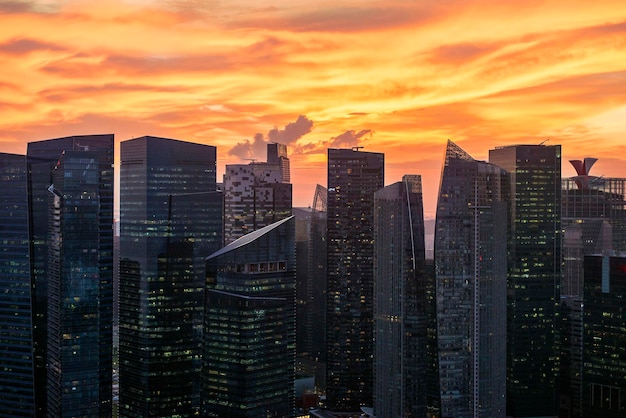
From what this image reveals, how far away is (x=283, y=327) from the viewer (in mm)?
190875

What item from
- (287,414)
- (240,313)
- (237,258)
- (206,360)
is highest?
(237,258)

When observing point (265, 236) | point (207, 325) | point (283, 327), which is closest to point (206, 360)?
point (207, 325)

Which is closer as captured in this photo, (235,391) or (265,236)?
(235,391)

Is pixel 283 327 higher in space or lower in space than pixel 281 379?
higher

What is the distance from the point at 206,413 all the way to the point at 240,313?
1064 inches

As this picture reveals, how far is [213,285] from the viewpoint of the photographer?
194 m

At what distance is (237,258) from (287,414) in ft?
138

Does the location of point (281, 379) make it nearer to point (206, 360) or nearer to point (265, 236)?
point (206, 360)

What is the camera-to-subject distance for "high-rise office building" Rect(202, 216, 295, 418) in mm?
183125

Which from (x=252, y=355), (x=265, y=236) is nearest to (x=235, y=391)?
(x=252, y=355)

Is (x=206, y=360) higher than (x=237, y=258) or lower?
lower

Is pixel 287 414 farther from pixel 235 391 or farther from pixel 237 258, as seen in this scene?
pixel 237 258

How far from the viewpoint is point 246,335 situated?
184 meters

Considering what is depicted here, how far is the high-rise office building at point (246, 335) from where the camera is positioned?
183m
